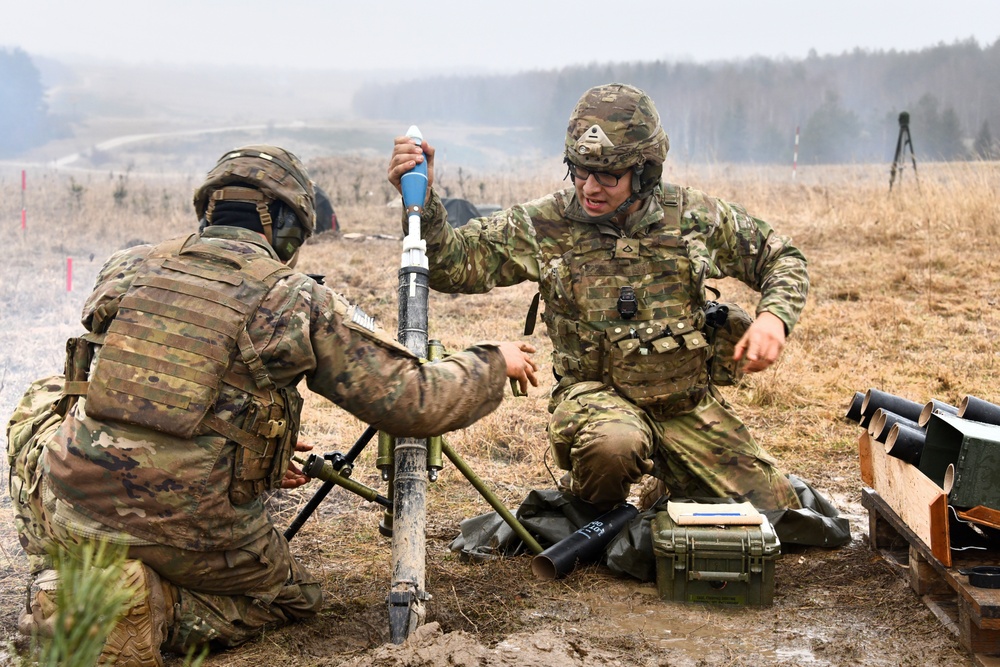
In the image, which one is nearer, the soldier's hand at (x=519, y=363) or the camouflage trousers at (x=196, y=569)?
the camouflage trousers at (x=196, y=569)

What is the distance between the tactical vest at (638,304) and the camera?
443 cm

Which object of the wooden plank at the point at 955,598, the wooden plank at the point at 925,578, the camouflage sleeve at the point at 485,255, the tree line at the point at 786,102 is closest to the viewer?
the wooden plank at the point at 955,598

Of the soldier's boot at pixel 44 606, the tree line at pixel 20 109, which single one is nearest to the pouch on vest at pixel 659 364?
the soldier's boot at pixel 44 606

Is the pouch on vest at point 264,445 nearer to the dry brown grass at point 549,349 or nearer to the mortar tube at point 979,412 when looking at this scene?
the dry brown grass at point 549,349

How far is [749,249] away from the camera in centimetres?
461

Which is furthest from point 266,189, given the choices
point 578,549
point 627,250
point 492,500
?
point 578,549

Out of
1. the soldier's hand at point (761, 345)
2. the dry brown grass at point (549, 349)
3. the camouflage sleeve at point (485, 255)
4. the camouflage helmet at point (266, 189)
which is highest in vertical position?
the camouflage helmet at point (266, 189)

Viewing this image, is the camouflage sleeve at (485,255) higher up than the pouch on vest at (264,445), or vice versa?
the camouflage sleeve at (485,255)

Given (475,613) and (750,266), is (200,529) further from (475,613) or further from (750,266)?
(750,266)

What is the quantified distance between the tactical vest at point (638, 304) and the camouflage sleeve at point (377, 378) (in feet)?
4.23

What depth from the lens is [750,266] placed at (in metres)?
4.64

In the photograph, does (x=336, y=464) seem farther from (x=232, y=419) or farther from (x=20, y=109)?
(x=20, y=109)

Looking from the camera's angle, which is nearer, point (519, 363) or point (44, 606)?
point (44, 606)

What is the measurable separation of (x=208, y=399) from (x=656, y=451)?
2.29 meters
